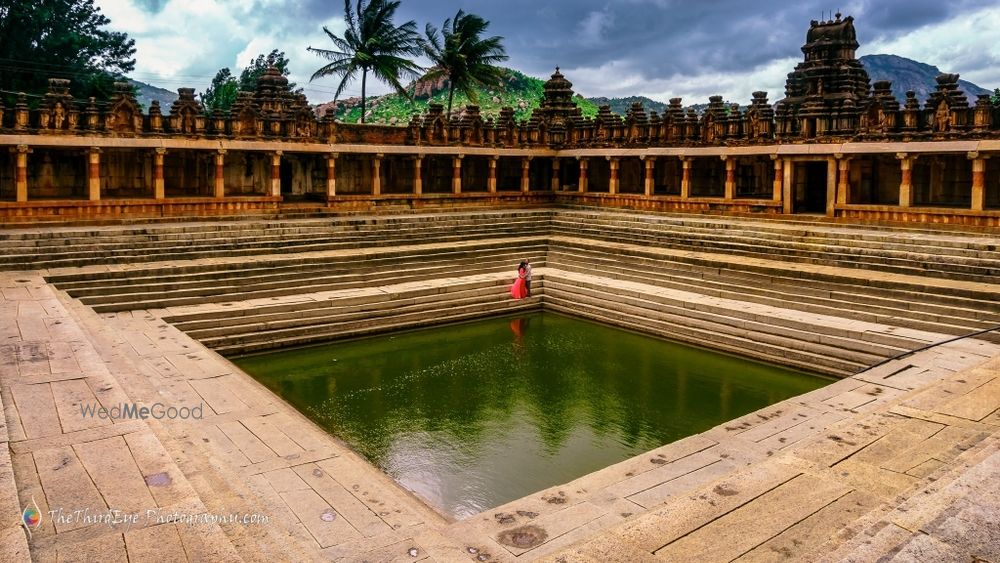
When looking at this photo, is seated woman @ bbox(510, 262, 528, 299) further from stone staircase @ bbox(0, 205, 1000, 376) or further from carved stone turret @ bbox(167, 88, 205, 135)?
carved stone turret @ bbox(167, 88, 205, 135)

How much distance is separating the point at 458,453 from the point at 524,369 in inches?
150

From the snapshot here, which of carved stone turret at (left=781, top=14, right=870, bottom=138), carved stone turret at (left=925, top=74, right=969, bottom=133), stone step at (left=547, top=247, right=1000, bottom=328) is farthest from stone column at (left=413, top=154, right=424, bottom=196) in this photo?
carved stone turret at (left=925, top=74, right=969, bottom=133)

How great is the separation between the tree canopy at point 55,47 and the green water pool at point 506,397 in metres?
22.9

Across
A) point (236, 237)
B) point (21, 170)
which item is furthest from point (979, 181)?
point (21, 170)

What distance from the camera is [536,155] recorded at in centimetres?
2656

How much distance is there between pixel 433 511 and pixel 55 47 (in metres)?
31.7

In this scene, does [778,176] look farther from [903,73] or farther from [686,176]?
[903,73]

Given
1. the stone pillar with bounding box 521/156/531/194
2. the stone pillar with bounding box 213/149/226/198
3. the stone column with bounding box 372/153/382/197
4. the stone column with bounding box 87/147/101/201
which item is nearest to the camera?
the stone column with bounding box 87/147/101/201

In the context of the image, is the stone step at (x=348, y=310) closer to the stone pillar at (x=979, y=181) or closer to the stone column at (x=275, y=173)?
the stone column at (x=275, y=173)

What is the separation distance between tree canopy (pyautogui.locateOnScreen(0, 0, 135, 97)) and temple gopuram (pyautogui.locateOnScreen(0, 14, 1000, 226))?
11181 mm

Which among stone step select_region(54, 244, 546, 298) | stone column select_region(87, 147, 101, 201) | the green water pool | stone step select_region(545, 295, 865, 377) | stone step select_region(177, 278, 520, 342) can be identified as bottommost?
the green water pool

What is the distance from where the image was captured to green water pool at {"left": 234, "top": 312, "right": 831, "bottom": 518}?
27.9ft

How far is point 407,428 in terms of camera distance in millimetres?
9648

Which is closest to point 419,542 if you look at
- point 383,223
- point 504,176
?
point 383,223
